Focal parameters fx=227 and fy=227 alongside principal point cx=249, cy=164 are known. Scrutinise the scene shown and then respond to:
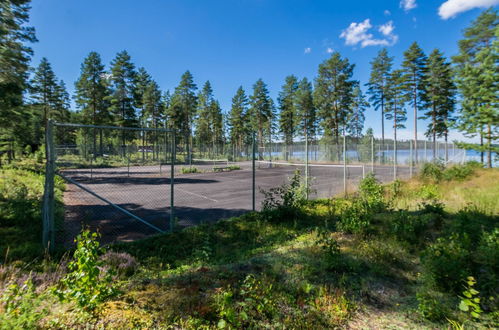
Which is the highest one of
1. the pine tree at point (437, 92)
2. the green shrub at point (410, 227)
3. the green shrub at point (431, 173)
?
the pine tree at point (437, 92)

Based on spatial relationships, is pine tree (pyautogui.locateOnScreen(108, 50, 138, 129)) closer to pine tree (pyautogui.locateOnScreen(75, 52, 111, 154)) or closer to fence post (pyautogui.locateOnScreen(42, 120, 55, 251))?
pine tree (pyautogui.locateOnScreen(75, 52, 111, 154))

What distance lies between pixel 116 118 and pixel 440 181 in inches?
1562

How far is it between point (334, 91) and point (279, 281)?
37645 mm

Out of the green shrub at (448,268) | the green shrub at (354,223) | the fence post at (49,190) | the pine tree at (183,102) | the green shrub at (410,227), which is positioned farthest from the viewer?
the pine tree at (183,102)

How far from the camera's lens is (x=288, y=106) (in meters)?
47.8

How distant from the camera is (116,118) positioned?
117ft

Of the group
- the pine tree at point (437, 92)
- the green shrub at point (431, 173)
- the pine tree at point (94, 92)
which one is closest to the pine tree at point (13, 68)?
the green shrub at point (431, 173)

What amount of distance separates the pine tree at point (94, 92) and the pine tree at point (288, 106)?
32293 millimetres

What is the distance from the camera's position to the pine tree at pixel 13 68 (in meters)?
8.80

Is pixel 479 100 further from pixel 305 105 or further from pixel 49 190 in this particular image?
pixel 305 105

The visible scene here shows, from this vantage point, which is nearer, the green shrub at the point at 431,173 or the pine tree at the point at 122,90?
the green shrub at the point at 431,173

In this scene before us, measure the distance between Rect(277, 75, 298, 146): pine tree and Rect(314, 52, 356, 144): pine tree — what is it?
9.36 meters

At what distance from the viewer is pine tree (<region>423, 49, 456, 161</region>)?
29297 mm

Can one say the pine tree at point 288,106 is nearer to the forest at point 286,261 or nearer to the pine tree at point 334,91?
the pine tree at point 334,91
